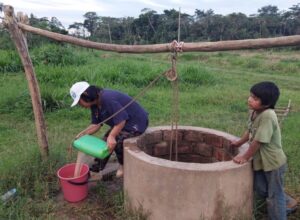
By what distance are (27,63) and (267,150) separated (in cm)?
234

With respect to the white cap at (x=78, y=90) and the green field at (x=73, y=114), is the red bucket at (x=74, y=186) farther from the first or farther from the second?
the white cap at (x=78, y=90)

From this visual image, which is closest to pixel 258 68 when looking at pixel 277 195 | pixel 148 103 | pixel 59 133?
pixel 148 103

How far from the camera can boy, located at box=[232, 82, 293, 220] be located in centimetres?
249

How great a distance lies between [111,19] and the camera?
1214 inches

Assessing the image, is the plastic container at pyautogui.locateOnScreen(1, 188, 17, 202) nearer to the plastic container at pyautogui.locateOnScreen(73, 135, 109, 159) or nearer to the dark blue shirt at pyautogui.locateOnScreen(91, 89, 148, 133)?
the plastic container at pyautogui.locateOnScreen(73, 135, 109, 159)

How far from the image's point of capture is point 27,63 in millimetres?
3375

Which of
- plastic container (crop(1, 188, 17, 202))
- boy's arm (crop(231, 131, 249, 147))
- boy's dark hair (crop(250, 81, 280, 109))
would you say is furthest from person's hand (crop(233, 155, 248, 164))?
plastic container (crop(1, 188, 17, 202))

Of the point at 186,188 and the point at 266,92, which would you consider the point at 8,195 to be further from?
the point at 266,92

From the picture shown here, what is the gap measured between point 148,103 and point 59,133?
2.10 meters

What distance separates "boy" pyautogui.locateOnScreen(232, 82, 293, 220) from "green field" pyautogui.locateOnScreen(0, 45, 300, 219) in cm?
49

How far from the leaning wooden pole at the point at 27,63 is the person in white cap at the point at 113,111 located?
1.66ft

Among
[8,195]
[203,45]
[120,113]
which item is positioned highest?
[203,45]

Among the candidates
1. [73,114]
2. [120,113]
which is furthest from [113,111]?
[73,114]

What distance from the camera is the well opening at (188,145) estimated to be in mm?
3354
